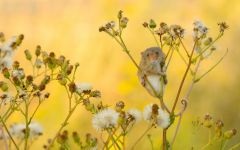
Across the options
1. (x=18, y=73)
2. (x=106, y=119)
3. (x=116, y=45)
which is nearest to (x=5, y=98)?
(x=18, y=73)

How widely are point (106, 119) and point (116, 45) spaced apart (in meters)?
1.33

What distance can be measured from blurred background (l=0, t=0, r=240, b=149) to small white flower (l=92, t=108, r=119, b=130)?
109 cm

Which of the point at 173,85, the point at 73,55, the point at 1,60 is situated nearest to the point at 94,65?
the point at 73,55

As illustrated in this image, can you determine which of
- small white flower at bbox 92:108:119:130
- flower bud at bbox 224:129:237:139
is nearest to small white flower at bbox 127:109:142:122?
small white flower at bbox 92:108:119:130

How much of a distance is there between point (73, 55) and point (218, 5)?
1.62 feet

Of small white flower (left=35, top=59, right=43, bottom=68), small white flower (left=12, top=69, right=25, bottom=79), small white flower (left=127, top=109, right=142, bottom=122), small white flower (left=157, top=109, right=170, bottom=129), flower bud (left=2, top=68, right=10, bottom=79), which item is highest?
small white flower (left=35, top=59, right=43, bottom=68)

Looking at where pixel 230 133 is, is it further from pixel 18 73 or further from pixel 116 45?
pixel 116 45

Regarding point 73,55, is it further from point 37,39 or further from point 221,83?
point 221,83

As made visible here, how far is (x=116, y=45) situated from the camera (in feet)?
8.38

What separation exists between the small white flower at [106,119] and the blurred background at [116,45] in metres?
1.09

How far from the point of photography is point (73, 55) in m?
2.52

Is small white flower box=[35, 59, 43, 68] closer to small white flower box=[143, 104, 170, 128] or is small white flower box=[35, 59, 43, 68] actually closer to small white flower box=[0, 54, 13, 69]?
small white flower box=[0, 54, 13, 69]

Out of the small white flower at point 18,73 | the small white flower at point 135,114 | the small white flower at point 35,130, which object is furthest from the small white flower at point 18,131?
the small white flower at point 135,114

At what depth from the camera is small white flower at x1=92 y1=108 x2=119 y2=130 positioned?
1.23 meters
